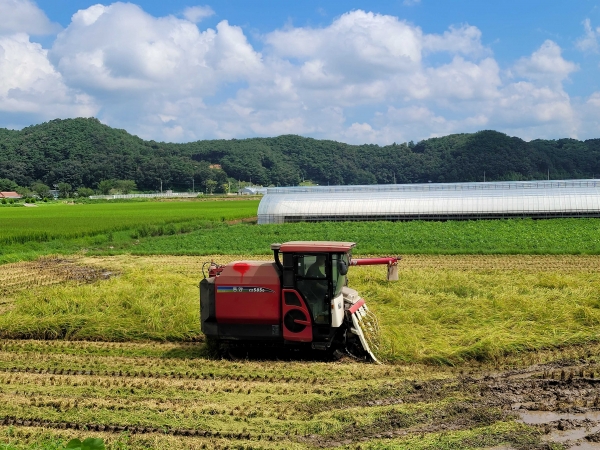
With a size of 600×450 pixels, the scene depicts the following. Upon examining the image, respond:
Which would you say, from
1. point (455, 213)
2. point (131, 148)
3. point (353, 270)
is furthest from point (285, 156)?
point (353, 270)

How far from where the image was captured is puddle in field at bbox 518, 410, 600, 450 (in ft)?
22.0

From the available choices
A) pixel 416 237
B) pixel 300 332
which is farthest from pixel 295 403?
pixel 416 237

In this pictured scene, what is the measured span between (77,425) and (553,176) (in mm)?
115281

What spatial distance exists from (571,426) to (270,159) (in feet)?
494

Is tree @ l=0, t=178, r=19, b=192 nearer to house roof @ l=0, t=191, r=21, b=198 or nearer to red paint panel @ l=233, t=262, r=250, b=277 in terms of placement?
house roof @ l=0, t=191, r=21, b=198

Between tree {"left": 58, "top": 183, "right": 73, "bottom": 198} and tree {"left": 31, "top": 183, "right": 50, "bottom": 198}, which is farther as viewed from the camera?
tree {"left": 58, "top": 183, "right": 73, "bottom": 198}

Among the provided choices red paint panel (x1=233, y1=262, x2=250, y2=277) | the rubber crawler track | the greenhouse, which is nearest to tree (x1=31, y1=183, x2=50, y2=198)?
the greenhouse

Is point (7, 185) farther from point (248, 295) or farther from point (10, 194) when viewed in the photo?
point (248, 295)

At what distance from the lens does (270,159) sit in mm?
156125

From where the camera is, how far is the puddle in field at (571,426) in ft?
22.0

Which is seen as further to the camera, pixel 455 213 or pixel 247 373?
pixel 455 213

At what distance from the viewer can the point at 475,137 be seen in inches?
4828

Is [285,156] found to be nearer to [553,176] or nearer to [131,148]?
[131,148]

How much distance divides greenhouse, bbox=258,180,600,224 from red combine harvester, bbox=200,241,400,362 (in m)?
30.0
